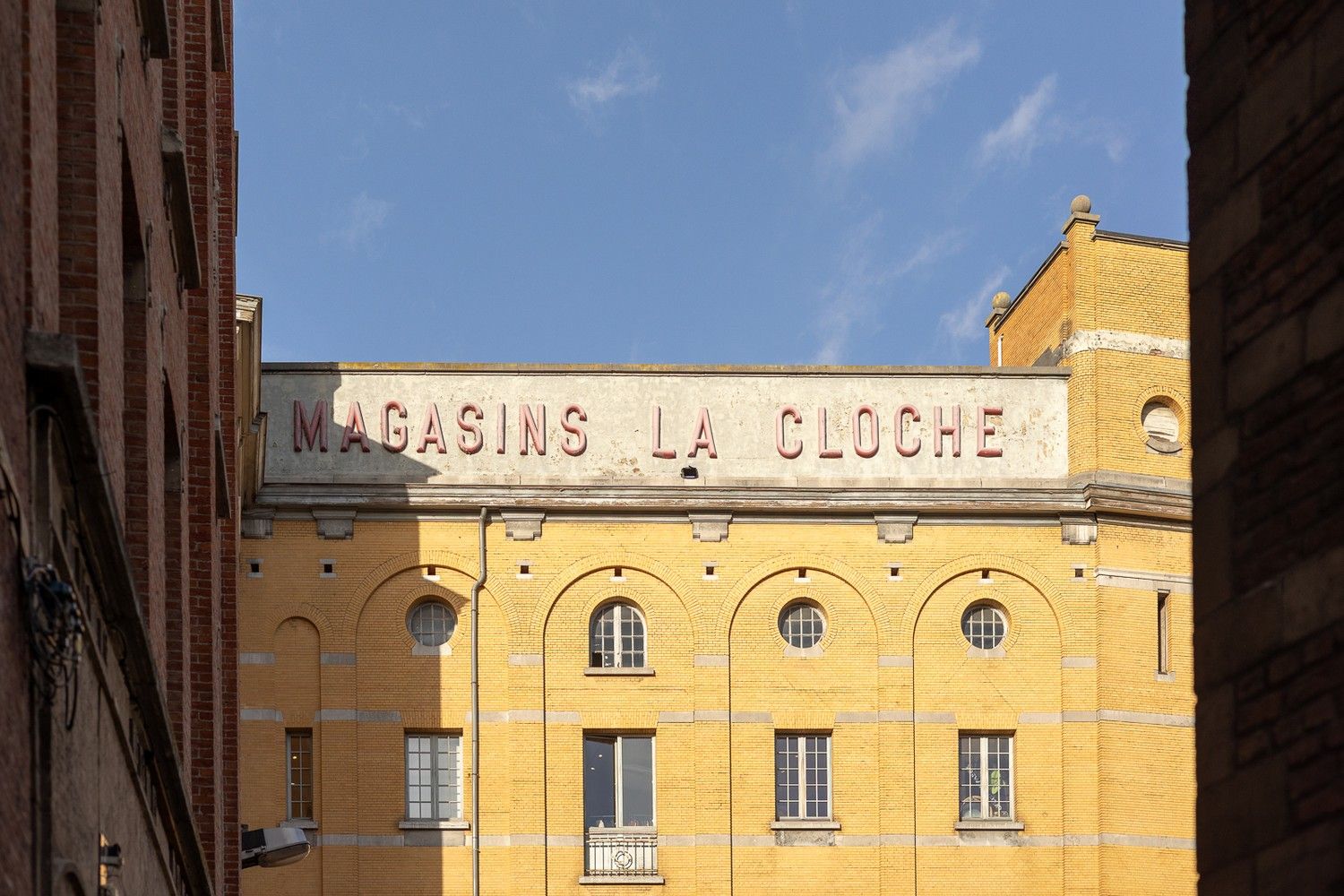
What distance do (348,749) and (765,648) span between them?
22.7ft

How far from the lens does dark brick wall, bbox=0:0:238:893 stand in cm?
987

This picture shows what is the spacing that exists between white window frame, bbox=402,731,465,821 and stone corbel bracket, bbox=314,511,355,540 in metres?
3.42

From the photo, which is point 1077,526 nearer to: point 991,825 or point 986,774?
point 986,774

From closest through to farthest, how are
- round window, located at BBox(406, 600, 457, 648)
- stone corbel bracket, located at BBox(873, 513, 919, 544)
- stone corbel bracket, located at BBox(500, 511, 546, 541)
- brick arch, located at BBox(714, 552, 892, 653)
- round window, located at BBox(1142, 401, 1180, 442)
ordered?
round window, located at BBox(406, 600, 457, 648), brick arch, located at BBox(714, 552, 892, 653), stone corbel bracket, located at BBox(500, 511, 546, 541), stone corbel bracket, located at BBox(873, 513, 919, 544), round window, located at BBox(1142, 401, 1180, 442)

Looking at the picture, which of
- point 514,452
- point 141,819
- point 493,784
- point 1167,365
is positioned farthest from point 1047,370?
point 141,819

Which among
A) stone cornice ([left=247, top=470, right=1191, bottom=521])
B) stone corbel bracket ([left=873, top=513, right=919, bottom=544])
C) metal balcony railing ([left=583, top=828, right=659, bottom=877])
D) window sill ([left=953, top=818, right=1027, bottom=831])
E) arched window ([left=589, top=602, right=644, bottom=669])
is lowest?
metal balcony railing ([left=583, top=828, right=659, bottom=877])

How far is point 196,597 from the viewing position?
20.9 meters

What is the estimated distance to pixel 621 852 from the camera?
38312 mm

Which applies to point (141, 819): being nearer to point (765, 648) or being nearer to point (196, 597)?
point (196, 597)

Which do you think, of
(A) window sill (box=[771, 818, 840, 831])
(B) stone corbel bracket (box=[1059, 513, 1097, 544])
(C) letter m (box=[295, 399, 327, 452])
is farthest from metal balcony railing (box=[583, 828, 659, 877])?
(B) stone corbel bracket (box=[1059, 513, 1097, 544])

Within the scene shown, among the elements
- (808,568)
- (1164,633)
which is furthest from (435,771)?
(1164,633)

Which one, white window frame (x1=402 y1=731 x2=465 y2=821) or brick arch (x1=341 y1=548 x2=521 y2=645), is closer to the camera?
white window frame (x1=402 y1=731 x2=465 y2=821)

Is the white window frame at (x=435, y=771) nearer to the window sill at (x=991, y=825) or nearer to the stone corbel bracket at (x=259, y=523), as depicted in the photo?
the stone corbel bracket at (x=259, y=523)

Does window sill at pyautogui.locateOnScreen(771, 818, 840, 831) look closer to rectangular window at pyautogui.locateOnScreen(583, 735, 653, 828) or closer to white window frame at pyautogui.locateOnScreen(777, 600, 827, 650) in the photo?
rectangular window at pyautogui.locateOnScreen(583, 735, 653, 828)
